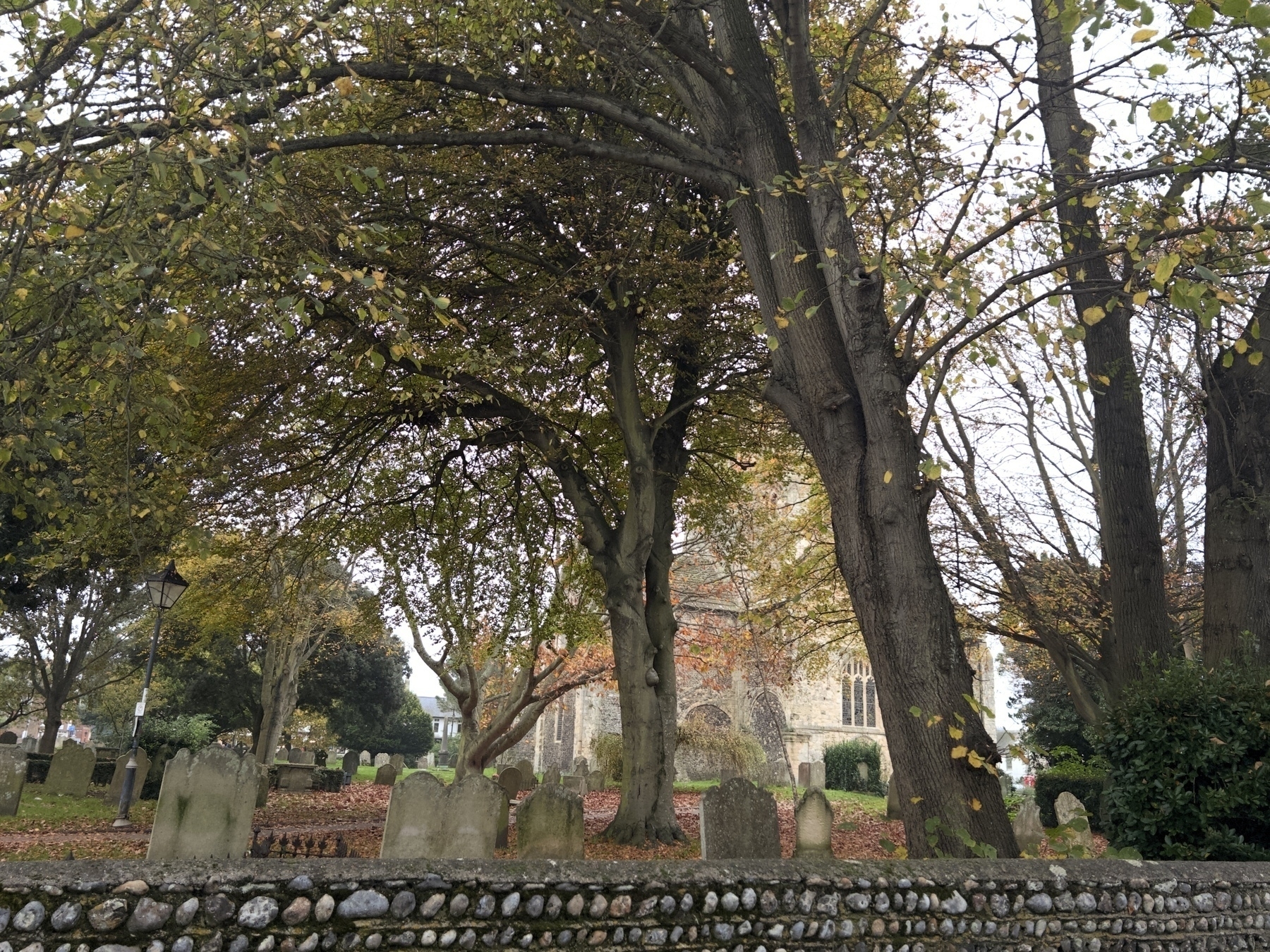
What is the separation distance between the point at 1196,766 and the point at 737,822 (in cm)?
347

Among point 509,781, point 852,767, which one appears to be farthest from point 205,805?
point 852,767

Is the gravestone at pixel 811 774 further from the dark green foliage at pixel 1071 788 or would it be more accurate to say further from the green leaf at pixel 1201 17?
the green leaf at pixel 1201 17

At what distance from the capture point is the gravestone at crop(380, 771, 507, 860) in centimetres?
621

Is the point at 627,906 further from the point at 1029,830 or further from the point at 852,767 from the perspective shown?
the point at 852,767

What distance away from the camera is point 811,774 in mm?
28328

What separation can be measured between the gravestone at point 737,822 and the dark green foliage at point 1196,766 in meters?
2.81

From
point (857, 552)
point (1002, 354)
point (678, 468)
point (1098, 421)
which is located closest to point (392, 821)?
point (857, 552)

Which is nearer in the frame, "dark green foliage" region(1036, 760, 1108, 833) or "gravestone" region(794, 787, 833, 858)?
"gravestone" region(794, 787, 833, 858)

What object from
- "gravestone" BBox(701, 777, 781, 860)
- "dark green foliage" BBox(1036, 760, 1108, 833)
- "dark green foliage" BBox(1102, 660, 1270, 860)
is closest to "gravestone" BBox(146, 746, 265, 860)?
"gravestone" BBox(701, 777, 781, 860)

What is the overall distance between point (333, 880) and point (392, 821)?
2738 millimetres

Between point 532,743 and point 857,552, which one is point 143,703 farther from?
point 532,743

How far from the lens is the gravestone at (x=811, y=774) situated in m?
28.2

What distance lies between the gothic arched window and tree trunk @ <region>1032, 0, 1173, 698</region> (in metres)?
30.4

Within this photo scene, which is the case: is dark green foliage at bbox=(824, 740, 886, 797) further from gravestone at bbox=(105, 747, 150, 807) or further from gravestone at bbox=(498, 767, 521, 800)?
gravestone at bbox=(105, 747, 150, 807)
